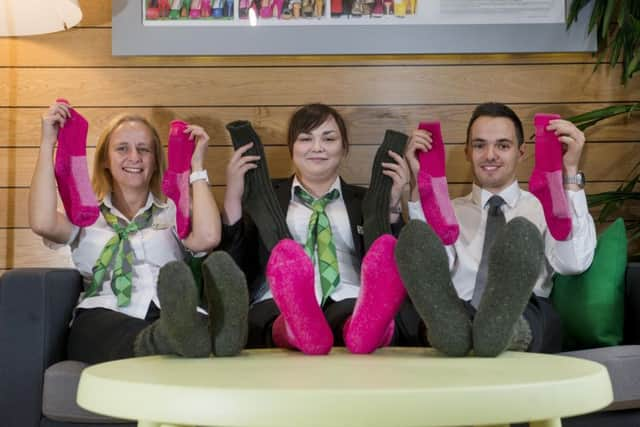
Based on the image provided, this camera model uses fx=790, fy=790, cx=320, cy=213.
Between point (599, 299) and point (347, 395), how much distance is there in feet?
3.91

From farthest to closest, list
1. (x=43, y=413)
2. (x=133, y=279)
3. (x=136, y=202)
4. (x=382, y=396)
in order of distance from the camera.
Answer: (x=136, y=202) < (x=133, y=279) < (x=43, y=413) < (x=382, y=396)

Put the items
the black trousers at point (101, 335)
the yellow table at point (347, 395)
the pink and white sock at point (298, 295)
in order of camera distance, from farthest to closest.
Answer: the black trousers at point (101, 335), the pink and white sock at point (298, 295), the yellow table at point (347, 395)

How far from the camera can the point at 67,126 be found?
79.2 inches

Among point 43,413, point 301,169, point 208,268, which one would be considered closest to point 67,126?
point 301,169

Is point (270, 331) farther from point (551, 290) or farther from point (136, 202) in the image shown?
point (551, 290)

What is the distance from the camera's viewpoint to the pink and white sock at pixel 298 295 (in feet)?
4.01

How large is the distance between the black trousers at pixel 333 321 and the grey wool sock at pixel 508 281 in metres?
0.63

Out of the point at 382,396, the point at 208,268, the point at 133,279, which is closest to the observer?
the point at 382,396

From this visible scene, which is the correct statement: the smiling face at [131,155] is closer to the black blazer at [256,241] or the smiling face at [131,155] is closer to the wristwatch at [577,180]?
the black blazer at [256,241]

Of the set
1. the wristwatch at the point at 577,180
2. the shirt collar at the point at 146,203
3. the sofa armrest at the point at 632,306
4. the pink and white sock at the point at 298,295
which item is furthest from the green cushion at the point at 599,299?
the shirt collar at the point at 146,203

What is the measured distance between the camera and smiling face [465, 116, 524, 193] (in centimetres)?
207

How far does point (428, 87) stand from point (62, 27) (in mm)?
1097

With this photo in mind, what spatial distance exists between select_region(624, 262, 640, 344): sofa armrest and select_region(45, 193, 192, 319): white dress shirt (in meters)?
1.12

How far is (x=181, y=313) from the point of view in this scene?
117 cm
